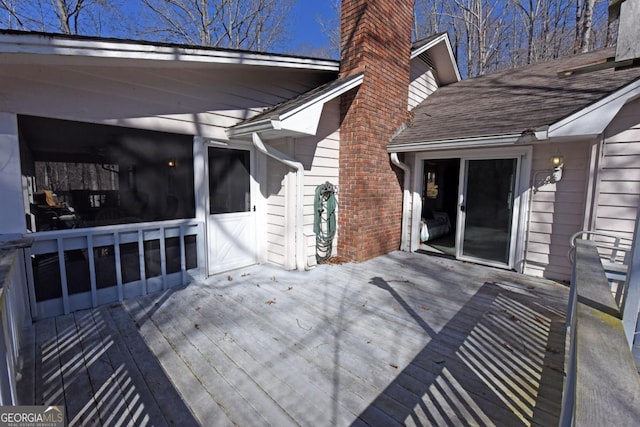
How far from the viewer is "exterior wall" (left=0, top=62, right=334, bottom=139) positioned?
8.98ft

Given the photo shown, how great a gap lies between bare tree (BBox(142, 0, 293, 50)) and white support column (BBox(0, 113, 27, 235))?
1129cm

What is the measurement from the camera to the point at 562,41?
37.9 ft

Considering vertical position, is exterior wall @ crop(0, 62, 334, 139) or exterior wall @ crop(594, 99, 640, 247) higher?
exterior wall @ crop(0, 62, 334, 139)

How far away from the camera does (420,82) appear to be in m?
6.98

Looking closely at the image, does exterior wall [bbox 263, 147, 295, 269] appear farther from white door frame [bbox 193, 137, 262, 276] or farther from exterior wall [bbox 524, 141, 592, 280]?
exterior wall [bbox 524, 141, 592, 280]

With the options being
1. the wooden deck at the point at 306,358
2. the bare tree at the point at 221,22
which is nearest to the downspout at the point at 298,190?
the wooden deck at the point at 306,358

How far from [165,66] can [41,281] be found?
2678 millimetres

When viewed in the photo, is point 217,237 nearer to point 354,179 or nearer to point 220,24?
point 354,179

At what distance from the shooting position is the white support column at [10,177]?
2.65 metres

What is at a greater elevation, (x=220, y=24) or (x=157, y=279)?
(x=220, y=24)

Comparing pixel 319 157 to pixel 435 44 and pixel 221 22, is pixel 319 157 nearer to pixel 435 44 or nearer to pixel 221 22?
pixel 435 44

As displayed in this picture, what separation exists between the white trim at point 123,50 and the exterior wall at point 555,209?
14.0 feet

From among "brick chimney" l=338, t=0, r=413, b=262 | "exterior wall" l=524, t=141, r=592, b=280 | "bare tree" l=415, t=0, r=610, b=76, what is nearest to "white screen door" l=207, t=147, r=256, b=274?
"brick chimney" l=338, t=0, r=413, b=262

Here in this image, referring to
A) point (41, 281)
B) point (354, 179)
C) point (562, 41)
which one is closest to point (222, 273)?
point (41, 281)
